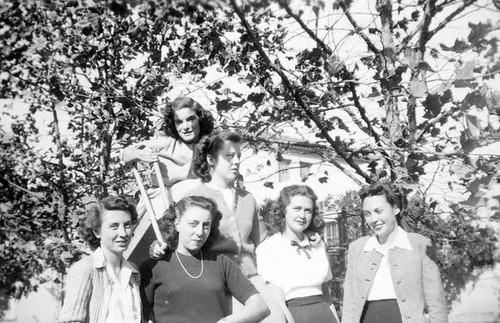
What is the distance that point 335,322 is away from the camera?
331 cm

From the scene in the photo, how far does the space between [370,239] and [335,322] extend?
1.96ft

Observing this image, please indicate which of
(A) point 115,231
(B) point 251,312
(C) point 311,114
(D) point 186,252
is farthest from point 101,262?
(C) point 311,114

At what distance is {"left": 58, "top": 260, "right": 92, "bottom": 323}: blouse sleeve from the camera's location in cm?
253

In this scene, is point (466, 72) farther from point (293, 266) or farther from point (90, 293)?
point (90, 293)

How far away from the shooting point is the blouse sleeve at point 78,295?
2525mm

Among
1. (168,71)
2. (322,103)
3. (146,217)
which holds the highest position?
(168,71)

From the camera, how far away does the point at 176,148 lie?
3.64 m

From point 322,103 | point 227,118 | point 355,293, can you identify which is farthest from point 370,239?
point 227,118

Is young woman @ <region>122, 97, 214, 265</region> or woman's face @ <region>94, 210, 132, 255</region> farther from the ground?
young woman @ <region>122, 97, 214, 265</region>

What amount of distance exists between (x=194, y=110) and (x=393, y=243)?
1586 millimetres

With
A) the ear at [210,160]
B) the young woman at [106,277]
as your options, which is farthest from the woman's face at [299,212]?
the young woman at [106,277]

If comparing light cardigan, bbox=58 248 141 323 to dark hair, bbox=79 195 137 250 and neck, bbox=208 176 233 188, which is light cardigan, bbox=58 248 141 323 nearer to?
dark hair, bbox=79 195 137 250

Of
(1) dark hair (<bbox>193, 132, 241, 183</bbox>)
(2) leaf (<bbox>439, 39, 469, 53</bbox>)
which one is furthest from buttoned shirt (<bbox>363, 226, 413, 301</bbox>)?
(2) leaf (<bbox>439, 39, 469, 53</bbox>)

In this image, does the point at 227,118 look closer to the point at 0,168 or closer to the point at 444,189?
the point at 444,189
